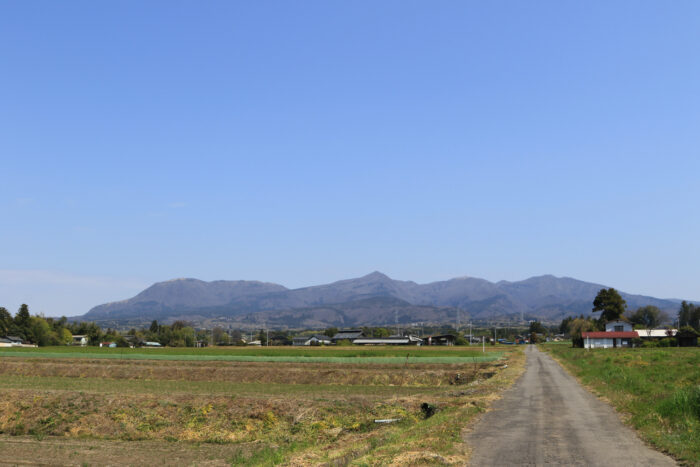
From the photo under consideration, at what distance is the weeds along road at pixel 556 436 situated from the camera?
16.9 meters

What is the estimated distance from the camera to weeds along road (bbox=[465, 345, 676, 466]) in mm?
16938

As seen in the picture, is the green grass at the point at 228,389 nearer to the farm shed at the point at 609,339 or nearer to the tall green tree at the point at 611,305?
the farm shed at the point at 609,339

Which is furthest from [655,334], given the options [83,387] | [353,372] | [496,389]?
[83,387]

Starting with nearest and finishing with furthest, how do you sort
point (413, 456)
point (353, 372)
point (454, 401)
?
1. point (413, 456)
2. point (454, 401)
3. point (353, 372)

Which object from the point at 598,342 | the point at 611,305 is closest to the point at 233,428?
the point at 598,342

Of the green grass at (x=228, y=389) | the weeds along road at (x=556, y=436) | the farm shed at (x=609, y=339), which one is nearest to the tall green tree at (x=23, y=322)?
the green grass at (x=228, y=389)

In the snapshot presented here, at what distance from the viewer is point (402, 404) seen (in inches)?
1330

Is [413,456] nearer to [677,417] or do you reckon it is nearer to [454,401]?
[677,417]

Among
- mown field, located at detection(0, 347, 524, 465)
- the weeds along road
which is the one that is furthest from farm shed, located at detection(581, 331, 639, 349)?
the weeds along road

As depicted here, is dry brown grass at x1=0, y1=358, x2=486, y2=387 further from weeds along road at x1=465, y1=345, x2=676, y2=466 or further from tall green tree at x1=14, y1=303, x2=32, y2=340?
tall green tree at x1=14, y1=303, x2=32, y2=340

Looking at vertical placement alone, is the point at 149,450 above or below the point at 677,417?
below

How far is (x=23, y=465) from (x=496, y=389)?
93.4 feet

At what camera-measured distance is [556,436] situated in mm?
20703

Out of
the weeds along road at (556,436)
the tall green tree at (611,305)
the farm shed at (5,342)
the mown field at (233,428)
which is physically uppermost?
the tall green tree at (611,305)
